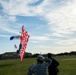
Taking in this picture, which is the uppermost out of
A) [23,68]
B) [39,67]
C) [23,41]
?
[23,41]

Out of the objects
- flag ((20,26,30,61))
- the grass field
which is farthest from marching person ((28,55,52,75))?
flag ((20,26,30,61))

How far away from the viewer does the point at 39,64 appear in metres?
10.6

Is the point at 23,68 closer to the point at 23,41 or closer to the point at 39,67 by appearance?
the point at 23,41

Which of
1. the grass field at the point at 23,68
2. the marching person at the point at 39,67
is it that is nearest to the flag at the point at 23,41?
the grass field at the point at 23,68

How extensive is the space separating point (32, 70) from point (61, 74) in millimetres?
17308

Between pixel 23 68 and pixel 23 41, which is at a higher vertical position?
pixel 23 41

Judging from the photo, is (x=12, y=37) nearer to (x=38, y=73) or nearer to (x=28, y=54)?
(x=38, y=73)

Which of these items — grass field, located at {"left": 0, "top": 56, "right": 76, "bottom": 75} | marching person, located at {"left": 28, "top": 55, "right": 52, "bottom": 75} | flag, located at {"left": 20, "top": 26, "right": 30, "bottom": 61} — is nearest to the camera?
marching person, located at {"left": 28, "top": 55, "right": 52, "bottom": 75}

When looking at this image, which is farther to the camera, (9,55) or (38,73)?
(9,55)

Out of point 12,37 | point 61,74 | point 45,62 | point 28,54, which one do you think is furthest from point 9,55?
point 45,62

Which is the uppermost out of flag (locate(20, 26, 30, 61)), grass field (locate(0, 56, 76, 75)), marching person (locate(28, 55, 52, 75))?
flag (locate(20, 26, 30, 61))

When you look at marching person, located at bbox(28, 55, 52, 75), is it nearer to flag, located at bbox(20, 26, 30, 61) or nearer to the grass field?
the grass field

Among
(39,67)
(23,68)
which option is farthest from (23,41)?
(39,67)

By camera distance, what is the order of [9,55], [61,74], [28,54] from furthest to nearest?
[9,55] → [28,54] → [61,74]
